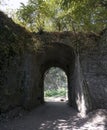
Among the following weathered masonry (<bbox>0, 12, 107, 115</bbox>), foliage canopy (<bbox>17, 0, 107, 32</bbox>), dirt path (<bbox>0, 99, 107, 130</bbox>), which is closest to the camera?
dirt path (<bbox>0, 99, 107, 130</bbox>)

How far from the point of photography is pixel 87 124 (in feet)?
30.9

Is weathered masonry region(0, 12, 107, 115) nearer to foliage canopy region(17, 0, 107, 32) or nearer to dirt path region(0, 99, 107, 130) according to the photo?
dirt path region(0, 99, 107, 130)

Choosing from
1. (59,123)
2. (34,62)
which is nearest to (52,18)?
(34,62)

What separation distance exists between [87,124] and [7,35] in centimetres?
556

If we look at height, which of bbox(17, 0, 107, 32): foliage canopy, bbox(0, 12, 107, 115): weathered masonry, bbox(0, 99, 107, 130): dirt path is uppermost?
bbox(17, 0, 107, 32): foliage canopy

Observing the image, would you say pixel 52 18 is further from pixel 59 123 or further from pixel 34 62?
pixel 59 123

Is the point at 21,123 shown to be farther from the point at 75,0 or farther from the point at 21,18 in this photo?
the point at 21,18

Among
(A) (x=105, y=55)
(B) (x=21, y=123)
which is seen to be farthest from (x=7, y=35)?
(A) (x=105, y=55)

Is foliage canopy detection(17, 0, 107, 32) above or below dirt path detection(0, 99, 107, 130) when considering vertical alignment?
above

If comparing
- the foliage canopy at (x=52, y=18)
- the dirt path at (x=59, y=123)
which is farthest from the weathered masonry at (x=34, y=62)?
the foliage canopy at (x=52, y=18)

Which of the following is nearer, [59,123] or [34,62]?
[59,123]

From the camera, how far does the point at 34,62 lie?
13.9 m

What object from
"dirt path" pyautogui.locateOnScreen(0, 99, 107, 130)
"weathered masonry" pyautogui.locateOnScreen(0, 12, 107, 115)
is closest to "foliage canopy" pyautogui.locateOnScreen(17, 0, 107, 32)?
"weathered masonry" pyautogui.locateOnScreen(0, 12, 107, 115)

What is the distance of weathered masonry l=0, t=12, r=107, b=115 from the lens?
446 inches
